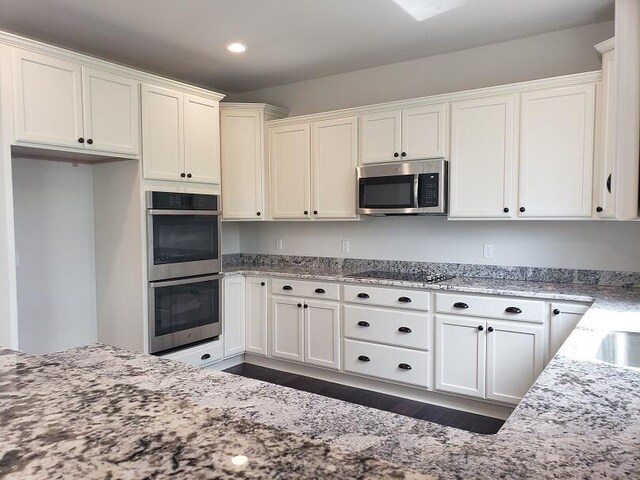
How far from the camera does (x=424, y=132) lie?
358cm

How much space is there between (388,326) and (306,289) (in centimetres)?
80

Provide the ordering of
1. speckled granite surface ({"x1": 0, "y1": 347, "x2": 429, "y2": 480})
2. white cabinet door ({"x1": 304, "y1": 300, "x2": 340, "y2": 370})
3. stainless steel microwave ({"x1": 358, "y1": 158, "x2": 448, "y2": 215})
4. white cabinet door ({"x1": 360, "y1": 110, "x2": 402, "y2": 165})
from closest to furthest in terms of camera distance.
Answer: speckled granite surface ({"x1": 0, "y1": 347, "x2": 429, "y2": 480}) → stainless steel microwave ({"x1": 358, "y1": 158, "x2": 448, "y2": 215}) → white cabinet door ({"x1": 360, "y1": 110, "x2": 402, "y2": 165}) → white cabinet door ({"x1": 304, "y1": 300, "x2": 340, "y2": 370})

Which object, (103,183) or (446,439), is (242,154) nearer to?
(103,183)

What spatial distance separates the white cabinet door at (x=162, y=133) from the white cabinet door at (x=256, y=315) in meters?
1.18

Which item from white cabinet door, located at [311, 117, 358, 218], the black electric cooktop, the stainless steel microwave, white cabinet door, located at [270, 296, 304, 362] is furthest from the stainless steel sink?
white cabinet door, located at [270, 296, 304, 362]

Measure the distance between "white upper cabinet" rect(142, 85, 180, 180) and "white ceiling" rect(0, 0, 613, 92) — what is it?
1.31 feet

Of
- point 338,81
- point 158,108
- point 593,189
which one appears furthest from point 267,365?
point 593,189

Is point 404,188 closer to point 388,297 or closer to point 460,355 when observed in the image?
point 388,297

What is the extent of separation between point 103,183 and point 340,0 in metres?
2.30

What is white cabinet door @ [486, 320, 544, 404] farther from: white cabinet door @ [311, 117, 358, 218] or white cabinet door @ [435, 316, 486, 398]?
white cabinet door @ [311, 117, 358, 218]

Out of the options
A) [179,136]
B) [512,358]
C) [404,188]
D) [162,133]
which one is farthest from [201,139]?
[512,358]

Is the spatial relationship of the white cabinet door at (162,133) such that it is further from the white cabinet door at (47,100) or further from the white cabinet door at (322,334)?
the white cabinet door at (322,334)

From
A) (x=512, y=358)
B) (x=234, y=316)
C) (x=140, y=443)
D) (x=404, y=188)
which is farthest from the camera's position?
(x=234, y=316)

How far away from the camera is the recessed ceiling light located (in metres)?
3.58
